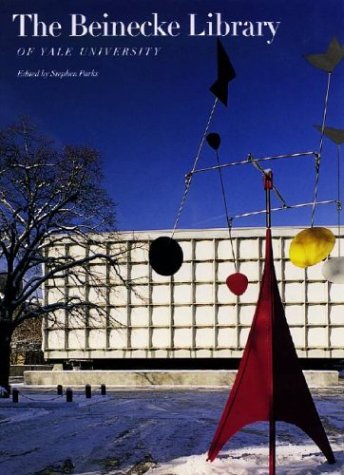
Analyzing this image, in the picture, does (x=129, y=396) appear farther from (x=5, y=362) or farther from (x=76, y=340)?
(x=76, y=340)

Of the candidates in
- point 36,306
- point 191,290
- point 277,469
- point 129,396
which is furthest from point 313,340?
point 277,469

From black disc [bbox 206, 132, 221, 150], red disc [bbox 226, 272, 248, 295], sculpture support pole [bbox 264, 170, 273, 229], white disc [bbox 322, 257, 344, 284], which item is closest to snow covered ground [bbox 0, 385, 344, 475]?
red disc [bbox 226, 272, 248, 295]

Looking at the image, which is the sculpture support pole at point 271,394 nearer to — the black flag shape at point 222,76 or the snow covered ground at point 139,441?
the snow covered ground at point 139,441

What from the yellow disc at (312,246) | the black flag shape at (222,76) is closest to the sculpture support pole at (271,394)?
the yellow disc at (312,246)

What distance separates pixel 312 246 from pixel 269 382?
180cm

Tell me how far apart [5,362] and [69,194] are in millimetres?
5602

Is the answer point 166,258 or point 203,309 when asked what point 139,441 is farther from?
point 203,309

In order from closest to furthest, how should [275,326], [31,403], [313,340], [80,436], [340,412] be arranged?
[275,326], [80,436], [340,412], [31,403], [313,340]

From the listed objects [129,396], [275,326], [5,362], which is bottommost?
[129,396]

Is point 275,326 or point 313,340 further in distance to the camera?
point 313,340

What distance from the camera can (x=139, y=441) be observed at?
9812 mm

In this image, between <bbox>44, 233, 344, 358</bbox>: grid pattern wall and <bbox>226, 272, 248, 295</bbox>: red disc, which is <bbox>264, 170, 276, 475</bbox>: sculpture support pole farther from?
<bbox>44, 233, 344, 358</bbox>: grid pattern wall

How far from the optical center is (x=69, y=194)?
17734 millimetres

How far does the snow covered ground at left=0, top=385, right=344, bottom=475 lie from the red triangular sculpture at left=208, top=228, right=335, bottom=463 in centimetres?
72
